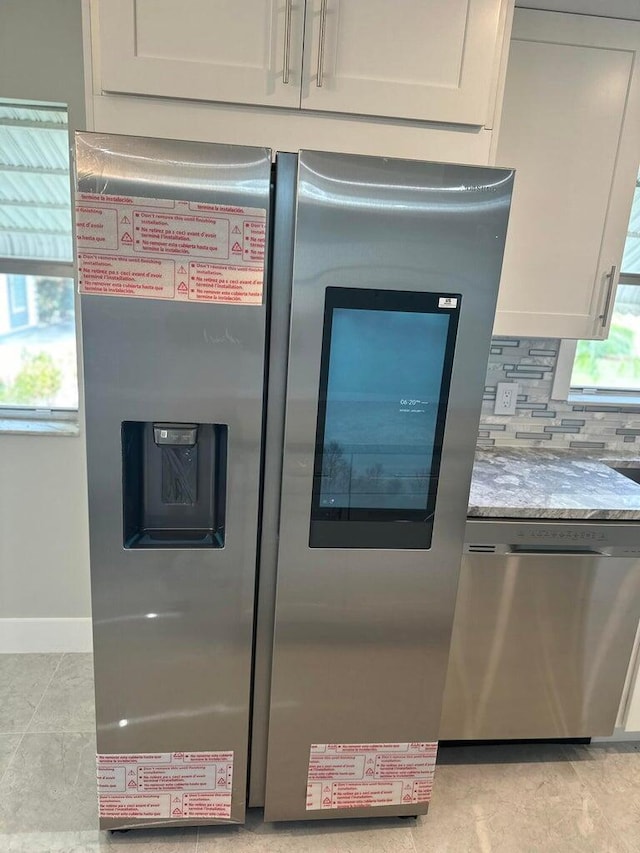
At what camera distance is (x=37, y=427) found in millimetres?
2176

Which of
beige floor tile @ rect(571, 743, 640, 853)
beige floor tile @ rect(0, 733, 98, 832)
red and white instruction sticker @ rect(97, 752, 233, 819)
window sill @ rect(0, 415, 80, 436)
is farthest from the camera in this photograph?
window sill @ rect(0, 415, 80, 436)

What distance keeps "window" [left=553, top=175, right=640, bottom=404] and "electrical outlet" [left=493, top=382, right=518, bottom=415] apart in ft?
0.87

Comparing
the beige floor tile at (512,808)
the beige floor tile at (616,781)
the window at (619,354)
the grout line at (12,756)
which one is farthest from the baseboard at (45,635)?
the window at (619,354)

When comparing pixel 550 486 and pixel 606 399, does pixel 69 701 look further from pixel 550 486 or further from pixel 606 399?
pixel 606 399

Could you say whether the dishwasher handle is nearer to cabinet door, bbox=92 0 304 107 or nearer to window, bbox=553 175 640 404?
window, bbox=553 175 640 404

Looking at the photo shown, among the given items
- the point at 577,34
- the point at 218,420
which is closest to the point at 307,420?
the point at 218,420

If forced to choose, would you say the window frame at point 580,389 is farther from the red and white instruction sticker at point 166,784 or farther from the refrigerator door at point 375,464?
the red and white instruction sticker at point 166,784

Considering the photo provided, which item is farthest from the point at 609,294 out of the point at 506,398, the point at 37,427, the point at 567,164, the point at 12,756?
the point at 12,756

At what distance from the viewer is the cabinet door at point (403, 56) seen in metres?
1.33

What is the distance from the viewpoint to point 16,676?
219cm

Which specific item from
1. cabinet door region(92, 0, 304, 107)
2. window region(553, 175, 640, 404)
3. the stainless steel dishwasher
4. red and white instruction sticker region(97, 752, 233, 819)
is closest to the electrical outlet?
window region(553, 175, 640, 404)

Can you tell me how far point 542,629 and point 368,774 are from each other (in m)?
0.68

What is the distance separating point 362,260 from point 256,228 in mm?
245

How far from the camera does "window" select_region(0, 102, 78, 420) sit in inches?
80.2
